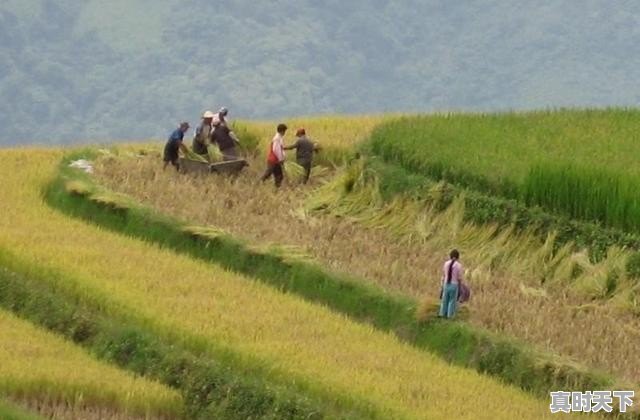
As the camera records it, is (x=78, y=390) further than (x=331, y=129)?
No

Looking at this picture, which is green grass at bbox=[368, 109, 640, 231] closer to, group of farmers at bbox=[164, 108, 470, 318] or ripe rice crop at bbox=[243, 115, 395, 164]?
ripe rice crop at bbox=[243, 115, 395, 164]

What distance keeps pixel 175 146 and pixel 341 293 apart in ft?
19.0

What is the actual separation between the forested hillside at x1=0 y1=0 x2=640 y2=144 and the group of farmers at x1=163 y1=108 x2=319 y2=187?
5711 centimetres

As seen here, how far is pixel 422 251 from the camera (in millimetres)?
18141

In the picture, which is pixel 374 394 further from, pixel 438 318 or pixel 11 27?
pixel 11 27

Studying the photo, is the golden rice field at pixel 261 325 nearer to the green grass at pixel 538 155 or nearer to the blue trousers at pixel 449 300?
the blue trousers at pixel 449 300

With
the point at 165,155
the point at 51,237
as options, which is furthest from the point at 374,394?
the point at 165,155

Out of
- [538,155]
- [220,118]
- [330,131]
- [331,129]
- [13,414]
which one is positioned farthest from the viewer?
[331,129]

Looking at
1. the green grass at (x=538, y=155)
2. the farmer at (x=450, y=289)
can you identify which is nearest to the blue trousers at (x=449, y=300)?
the farmer at (x=450, y=289)

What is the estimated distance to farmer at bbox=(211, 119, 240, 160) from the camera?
22.0 m

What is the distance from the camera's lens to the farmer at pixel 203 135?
22.1 metres

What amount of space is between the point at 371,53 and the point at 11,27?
15.7m

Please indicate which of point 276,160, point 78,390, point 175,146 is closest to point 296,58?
point 175,146

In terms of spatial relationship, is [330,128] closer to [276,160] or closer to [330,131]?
[330,131]
